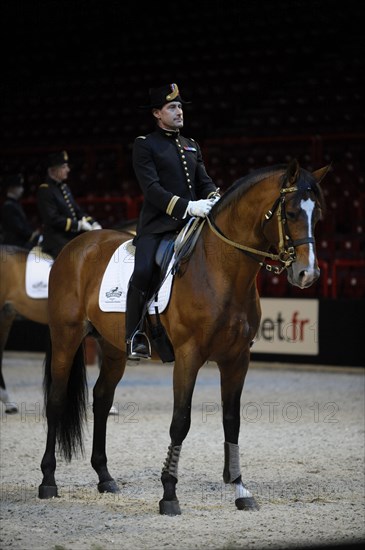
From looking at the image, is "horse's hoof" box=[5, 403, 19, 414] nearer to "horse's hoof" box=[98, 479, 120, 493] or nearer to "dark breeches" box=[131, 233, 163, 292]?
"horse's hoof" box=[98, 479, 120, 493]

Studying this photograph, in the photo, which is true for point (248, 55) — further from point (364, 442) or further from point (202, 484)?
point (202, 484)

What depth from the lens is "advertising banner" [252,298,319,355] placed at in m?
11.6

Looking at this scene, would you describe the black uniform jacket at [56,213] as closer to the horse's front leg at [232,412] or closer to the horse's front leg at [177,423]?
the horse's front leg at [232,412]

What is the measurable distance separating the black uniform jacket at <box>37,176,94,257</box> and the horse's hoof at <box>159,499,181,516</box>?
15.4 ft

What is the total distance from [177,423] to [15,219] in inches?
258

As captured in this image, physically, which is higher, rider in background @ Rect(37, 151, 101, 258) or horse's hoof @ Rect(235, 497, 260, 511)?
rider in background @ Rect(37, 151, 101, 258)

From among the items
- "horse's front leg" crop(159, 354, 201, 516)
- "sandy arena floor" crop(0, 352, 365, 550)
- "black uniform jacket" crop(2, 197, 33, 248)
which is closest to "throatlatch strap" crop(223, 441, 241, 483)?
"sandy arena floor" crop(0, 352, 365, 550)

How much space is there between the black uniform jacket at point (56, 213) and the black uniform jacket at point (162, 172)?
A: 12.8ft

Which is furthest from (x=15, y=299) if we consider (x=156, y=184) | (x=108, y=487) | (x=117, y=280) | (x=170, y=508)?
(x=170, y=508)

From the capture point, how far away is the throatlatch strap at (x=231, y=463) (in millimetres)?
5383

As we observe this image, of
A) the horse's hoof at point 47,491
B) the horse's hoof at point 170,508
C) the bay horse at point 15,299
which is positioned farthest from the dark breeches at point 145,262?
the bay horse at point 15,299

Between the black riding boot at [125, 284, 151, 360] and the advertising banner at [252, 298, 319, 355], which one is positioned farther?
the advertising banner at [252, 298, 319, 355]

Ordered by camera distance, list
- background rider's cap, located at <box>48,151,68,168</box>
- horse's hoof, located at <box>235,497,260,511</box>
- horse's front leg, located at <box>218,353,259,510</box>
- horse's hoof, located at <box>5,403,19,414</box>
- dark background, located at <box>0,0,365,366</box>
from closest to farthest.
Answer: horse's hoof, located at <box>235,497,260,511</box> < horse's front leg, located at <box>218,353,259,510</box> < horse's hoof, located at <box>5,403,19,414</box> < background rider's cap, located at <box>48,151,68,168</box> < dark background, located at <box>0,0,365,366</box>

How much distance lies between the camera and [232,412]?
5.43 metres
